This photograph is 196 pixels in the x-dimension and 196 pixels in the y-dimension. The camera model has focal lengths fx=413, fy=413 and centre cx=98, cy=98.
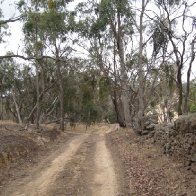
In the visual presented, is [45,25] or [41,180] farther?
[45,25]

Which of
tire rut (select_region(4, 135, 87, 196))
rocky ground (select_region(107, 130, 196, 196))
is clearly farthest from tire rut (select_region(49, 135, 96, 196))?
rocky ground (select_region(107, 130, 196, 196))

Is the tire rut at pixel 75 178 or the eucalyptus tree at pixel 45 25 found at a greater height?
the eucalyptus tree at pixel 45 25

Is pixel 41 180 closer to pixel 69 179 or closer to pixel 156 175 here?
pixel 69 179

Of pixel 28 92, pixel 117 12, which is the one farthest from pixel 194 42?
pixel 28 92

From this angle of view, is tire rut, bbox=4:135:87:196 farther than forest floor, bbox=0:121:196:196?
Yes

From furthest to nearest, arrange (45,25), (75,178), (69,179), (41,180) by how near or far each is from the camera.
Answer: (45,25) → (75,178) → (69,179) → (41,180)

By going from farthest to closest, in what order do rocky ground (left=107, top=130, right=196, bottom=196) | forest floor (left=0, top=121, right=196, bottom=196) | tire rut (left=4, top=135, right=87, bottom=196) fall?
tire rut (left=4, top=135, right=87, bottom=196) < forest floor (left=0, top=121, right=196, bottom=196) < rocky ground (left=107, top=130, right=196, bottom=196)

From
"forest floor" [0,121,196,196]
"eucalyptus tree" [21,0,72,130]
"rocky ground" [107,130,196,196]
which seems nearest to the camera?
"rocky ground" [107,130,196,196]

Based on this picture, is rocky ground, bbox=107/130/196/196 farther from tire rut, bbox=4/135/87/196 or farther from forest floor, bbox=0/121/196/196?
tire rut, bbox=4/135/87/196

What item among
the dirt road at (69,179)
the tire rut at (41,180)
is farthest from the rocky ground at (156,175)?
the tire rut at (41,180)

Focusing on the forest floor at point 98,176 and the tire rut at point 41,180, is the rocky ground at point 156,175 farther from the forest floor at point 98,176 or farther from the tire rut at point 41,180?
the tire rut at point 41,180

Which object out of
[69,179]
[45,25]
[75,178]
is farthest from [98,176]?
[45,25]

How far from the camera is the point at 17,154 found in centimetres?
1945

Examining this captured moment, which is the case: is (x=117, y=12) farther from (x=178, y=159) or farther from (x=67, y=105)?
(x=67, y=105)
